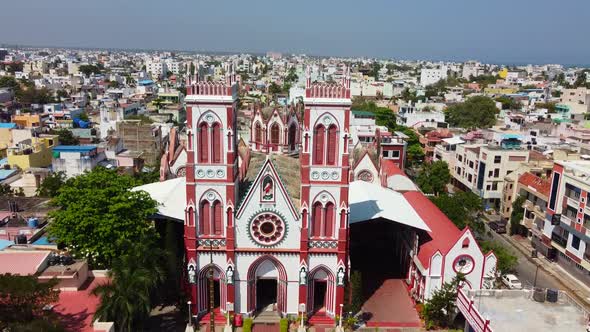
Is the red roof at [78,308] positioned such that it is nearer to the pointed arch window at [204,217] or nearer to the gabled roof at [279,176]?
the pointed arch window at [204,217]

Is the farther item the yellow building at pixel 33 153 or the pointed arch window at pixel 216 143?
the yellow building at pixel 33 153

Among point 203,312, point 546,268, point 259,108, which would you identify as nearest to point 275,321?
point 203,312

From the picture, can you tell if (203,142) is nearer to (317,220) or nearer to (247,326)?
(317,220)

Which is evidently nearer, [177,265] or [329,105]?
[329,105]

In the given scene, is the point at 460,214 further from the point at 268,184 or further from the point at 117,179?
the point at 117,179

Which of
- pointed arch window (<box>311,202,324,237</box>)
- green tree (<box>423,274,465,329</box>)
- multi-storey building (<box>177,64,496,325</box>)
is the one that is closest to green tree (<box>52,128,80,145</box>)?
multi-storey building (<box>177,64,496,325</box>)

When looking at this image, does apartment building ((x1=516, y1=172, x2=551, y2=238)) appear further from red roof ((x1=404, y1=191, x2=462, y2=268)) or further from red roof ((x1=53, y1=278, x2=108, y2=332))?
red roof ((x1=53, y1=278, x2=108, y2=332))

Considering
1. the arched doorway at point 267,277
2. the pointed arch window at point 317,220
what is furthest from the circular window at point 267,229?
the pointed arch window at point 317,220
